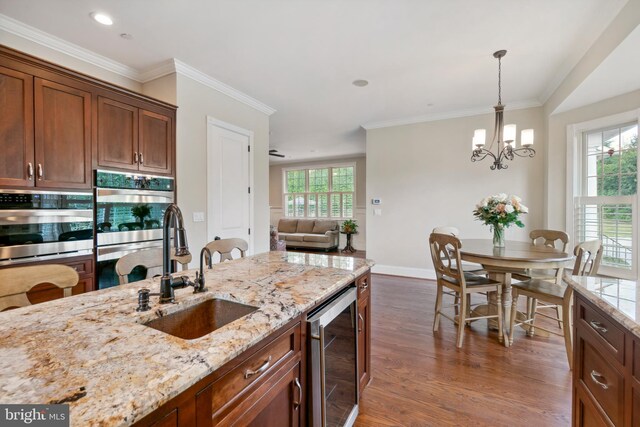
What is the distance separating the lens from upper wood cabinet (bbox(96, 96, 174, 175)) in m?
2.47

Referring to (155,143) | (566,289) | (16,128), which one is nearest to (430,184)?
(566,289)

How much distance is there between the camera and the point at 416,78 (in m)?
3.34

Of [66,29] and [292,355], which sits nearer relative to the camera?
[292,355]

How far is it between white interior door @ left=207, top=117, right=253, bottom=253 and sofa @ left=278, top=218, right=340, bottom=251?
382cm

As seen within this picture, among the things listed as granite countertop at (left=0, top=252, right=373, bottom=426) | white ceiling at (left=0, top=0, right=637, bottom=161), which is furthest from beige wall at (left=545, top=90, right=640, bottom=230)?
granite countertop at (left=0, top=252, right=373, bottom=426)

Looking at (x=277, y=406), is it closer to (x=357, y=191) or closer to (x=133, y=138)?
(x=133, y=138)

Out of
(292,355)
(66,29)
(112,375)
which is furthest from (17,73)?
(292,355)

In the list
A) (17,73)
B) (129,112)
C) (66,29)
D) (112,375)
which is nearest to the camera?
(112,375)

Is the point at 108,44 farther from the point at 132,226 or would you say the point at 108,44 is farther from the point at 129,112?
the point at 132,226

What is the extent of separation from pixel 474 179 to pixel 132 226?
4.63 m

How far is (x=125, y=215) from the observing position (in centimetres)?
259

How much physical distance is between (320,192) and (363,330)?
23.3 ft

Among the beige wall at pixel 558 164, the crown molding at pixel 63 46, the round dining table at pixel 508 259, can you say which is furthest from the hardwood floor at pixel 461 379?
the crown molding at pixel 63 46

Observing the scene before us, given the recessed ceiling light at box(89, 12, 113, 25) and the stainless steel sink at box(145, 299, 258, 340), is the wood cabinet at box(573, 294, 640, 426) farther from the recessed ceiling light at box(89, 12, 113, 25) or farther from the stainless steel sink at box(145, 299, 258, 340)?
the recessed ceiling light at box(89, 12, 113, 25)
